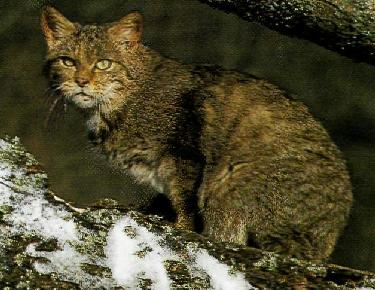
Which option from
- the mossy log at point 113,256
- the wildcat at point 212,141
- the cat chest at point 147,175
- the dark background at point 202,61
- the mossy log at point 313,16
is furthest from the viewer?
the dark background at point 202,61

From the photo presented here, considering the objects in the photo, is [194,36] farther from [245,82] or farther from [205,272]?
[205,272]

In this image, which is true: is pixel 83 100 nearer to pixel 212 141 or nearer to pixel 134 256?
pixel 212 141

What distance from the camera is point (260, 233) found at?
3857 millimetres

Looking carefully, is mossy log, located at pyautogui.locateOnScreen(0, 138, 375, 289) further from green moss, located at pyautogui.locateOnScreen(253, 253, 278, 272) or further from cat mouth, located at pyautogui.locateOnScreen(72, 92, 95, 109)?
cat mouth, located at pyautogui.locateOnScreen(72, 92, 95, 109)

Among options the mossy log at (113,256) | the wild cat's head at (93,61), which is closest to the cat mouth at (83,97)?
the wild cat's head at (93,61)

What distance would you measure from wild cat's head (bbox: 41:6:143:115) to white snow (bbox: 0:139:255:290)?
67.0 inches

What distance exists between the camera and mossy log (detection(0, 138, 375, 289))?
6.98 feet

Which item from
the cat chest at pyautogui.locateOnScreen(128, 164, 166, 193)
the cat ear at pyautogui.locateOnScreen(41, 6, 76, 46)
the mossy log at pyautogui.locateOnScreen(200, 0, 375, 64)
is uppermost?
the mossy log at pyautogui.locateOnScreen(200, 0, 375, 64)

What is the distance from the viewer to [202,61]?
6285 mm

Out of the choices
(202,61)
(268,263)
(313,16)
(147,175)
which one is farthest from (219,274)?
(202,61)

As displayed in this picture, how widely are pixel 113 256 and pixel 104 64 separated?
2.01 m

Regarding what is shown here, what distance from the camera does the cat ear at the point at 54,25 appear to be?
4.17 meters

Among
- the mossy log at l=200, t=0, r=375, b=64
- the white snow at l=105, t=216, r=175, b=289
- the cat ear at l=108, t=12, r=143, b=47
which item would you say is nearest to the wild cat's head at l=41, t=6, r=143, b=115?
the cat ear at l=108, t=12, r=143, b=47

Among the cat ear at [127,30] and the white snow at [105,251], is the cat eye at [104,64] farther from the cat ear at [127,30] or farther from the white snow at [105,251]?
the white snow at [105,251]
